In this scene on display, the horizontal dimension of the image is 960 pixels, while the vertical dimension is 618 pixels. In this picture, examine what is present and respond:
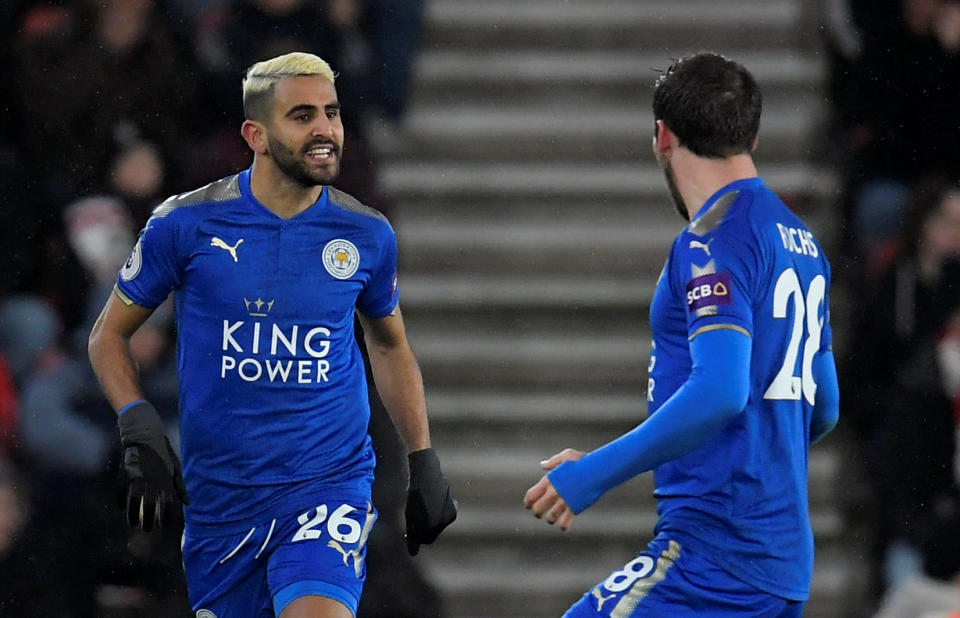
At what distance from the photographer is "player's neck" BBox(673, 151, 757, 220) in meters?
3.65

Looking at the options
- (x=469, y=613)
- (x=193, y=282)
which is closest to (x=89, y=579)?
(x=469, y=613)

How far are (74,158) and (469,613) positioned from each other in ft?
8.84

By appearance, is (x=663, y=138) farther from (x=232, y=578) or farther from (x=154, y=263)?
(x=232, y=578)

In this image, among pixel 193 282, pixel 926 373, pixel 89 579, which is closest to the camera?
pixel 193 282

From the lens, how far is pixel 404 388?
472 cm

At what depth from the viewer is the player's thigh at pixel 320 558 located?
4148 mm

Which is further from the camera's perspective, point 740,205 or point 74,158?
point 74,158

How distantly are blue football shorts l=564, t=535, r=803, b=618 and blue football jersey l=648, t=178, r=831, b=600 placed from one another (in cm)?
3

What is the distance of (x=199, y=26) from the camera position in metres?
7.66

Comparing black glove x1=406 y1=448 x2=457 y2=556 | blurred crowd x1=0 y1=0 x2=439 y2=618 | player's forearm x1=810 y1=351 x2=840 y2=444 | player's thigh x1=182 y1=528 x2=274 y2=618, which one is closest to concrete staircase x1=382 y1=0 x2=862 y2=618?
blurred crowd x1=0 y1=0 x2=439 y2=618

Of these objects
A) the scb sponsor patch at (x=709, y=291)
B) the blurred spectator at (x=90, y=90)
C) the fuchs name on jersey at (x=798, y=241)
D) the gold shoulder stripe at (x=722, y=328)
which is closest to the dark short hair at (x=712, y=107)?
the fuchs name on jersey at (x=798, y=241)

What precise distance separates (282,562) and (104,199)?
3.21 metres

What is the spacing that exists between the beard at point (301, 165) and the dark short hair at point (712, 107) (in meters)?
1.10

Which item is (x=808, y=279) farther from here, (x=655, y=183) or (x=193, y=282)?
(x=655, y=183)
